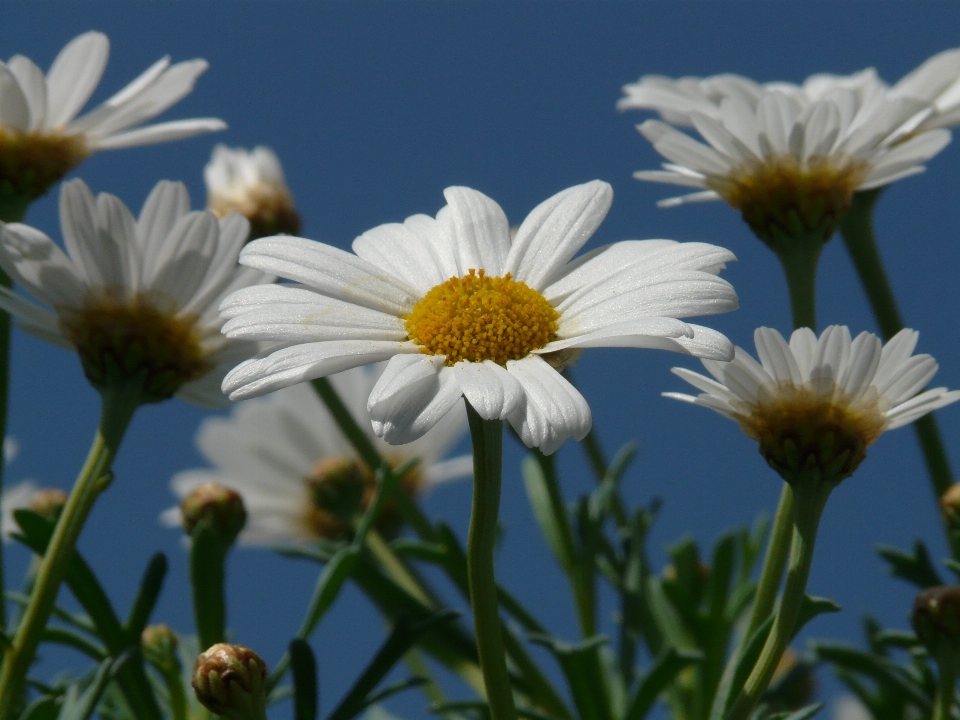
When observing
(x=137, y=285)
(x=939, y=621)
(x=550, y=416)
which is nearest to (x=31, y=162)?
(x=137, y=285)

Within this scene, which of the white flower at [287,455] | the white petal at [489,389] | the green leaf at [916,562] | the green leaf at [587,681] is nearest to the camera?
the white petal at [489,389]

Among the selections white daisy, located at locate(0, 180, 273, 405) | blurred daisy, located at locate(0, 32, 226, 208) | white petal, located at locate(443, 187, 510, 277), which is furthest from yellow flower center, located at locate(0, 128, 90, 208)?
white petal, located at locate(443, 187, 510, 277)

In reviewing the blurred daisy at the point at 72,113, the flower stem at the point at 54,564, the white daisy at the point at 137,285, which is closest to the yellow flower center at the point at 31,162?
the blurred daisy at the point at 72,113

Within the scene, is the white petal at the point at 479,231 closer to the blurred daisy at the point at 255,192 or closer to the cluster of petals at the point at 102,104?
the cluster of petals at the point at 102,104

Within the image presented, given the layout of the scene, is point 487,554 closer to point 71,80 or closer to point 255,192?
point 71,80

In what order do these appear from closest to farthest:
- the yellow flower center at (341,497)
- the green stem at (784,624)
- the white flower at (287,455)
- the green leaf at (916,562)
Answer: the green stem at (784,624), the green leaf at (916,562), the yellow flower center at (341,497), the white flower at (287,455)

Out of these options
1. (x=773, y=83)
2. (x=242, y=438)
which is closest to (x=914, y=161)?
(x=773, y=83)

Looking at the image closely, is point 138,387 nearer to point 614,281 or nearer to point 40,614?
point 40,614
